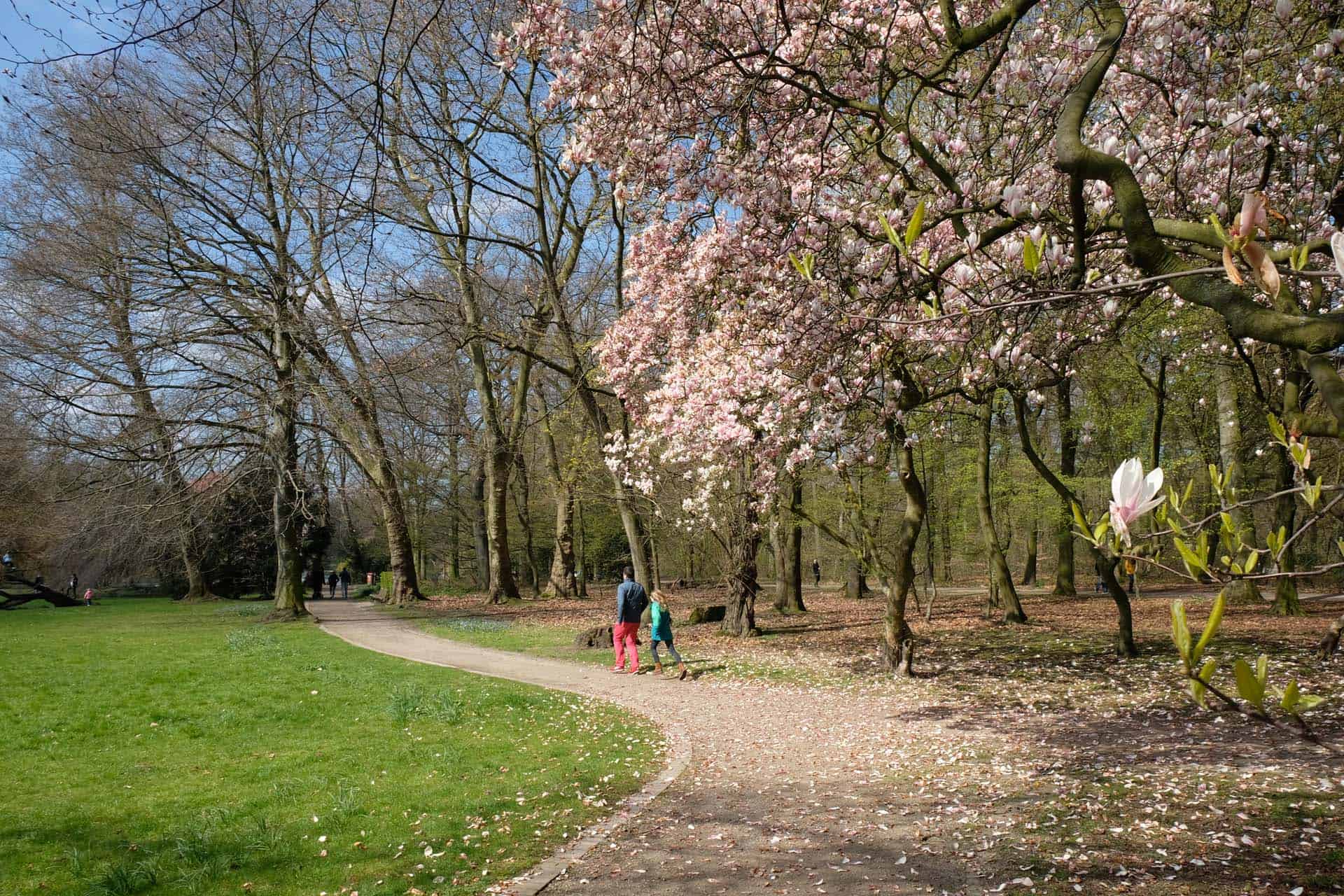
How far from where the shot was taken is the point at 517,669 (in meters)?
12.9

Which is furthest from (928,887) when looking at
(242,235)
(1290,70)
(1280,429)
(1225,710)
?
(242,235)

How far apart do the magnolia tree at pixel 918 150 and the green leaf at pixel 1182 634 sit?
3.05 metres

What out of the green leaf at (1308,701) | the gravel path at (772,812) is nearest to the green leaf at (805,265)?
the green leaf at (1308,701)

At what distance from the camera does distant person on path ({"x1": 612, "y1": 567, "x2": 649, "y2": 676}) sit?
12.4 meters

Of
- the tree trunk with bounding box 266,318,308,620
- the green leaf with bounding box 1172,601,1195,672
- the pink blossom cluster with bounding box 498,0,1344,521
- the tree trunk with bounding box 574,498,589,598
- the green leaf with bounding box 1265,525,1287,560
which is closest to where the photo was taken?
the green leaf with bounding box 1172,601,1195,672

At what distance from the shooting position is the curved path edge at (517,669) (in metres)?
5.04

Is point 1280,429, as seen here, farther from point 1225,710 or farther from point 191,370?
point 191,370

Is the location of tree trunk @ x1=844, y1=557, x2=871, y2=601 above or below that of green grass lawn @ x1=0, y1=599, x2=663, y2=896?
above

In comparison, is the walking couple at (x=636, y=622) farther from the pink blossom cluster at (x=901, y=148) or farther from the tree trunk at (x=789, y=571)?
the tree trunk at (x=789, y=571)

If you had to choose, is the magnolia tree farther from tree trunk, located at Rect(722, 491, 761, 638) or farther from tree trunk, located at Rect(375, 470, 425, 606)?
tree trunk, located at Rect(375, 470, 425, 606)

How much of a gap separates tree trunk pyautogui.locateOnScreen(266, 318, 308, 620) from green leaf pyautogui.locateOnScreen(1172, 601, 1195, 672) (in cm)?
1554

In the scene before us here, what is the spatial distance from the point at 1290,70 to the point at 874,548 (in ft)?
26.2

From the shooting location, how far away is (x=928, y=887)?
4.42 m

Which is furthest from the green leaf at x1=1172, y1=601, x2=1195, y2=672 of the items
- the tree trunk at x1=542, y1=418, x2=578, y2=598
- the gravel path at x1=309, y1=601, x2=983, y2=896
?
the tree trunk at x1=542, y1=418, x2=578, y2=598
